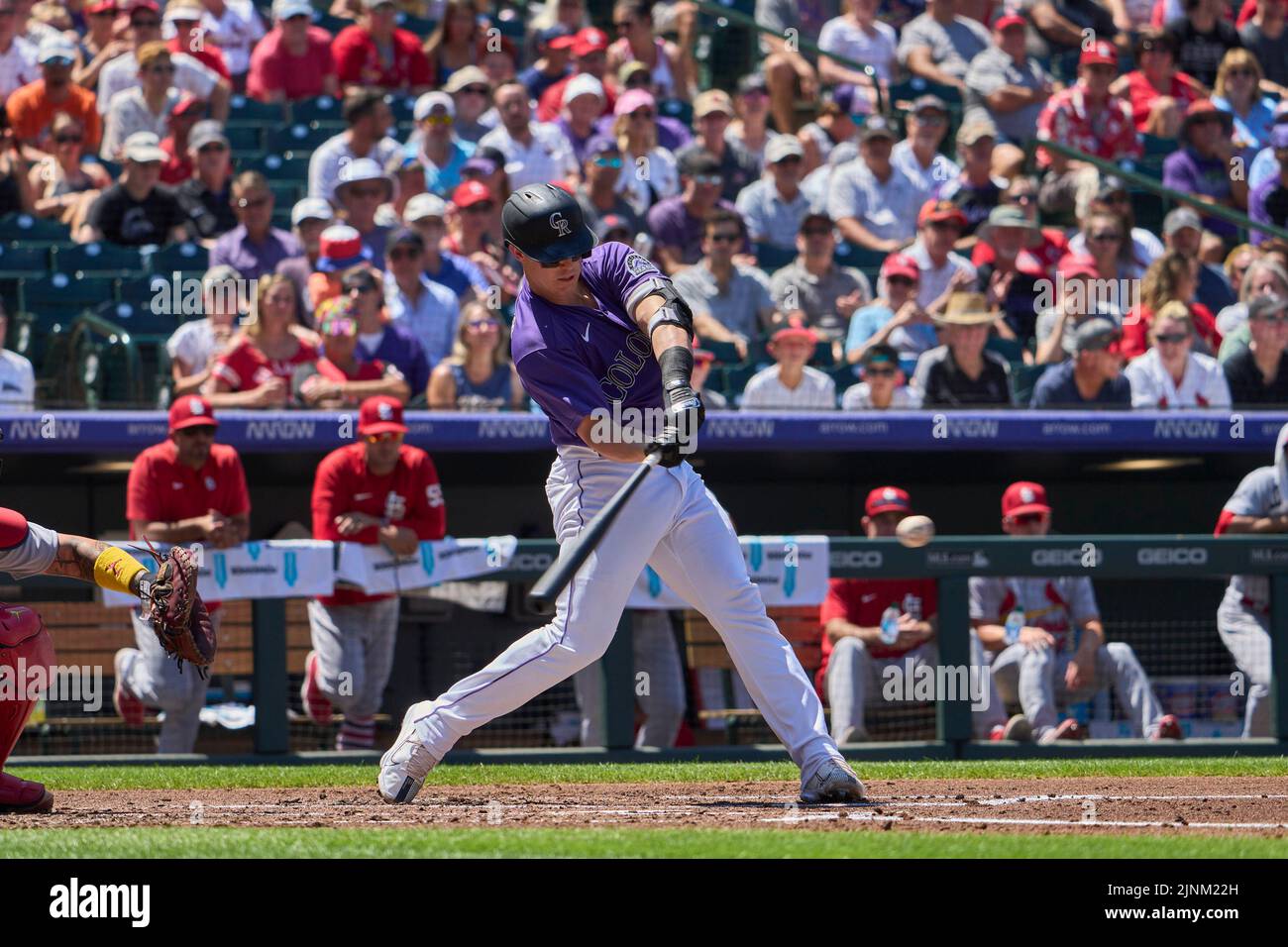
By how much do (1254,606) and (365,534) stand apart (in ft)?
12.6

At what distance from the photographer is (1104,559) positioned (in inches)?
343

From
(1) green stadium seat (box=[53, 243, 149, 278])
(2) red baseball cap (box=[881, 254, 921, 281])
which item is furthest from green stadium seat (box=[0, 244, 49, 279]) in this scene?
(2) red baseball cap (box=[881, 254, 921, 281])

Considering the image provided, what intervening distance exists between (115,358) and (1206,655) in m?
5.24

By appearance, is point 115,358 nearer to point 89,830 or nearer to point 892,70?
point 89,830

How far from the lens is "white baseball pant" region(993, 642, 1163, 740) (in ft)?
28.2

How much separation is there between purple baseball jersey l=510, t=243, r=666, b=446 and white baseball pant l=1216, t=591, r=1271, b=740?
411 cm

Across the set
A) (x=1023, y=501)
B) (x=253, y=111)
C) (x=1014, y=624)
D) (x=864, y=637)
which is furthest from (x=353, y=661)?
(x=253, y=111)

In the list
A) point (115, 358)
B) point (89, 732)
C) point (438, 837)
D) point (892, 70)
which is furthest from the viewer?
point (892, 70)

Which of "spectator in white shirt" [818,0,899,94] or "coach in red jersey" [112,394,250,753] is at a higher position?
"spectator in white shirt" [818,0,899,94]

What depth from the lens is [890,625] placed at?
8.55 m

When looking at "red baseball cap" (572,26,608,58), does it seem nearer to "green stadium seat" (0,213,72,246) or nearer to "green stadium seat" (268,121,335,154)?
"green stadium seat" (268,121,335,154)

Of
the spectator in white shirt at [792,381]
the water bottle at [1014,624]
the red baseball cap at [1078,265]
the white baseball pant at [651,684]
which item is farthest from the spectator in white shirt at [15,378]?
the red baseball cap at [1078,265]

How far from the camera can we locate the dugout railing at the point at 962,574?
823 centimetres

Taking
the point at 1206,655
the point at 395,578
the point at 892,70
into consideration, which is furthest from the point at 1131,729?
the point at 892,70
